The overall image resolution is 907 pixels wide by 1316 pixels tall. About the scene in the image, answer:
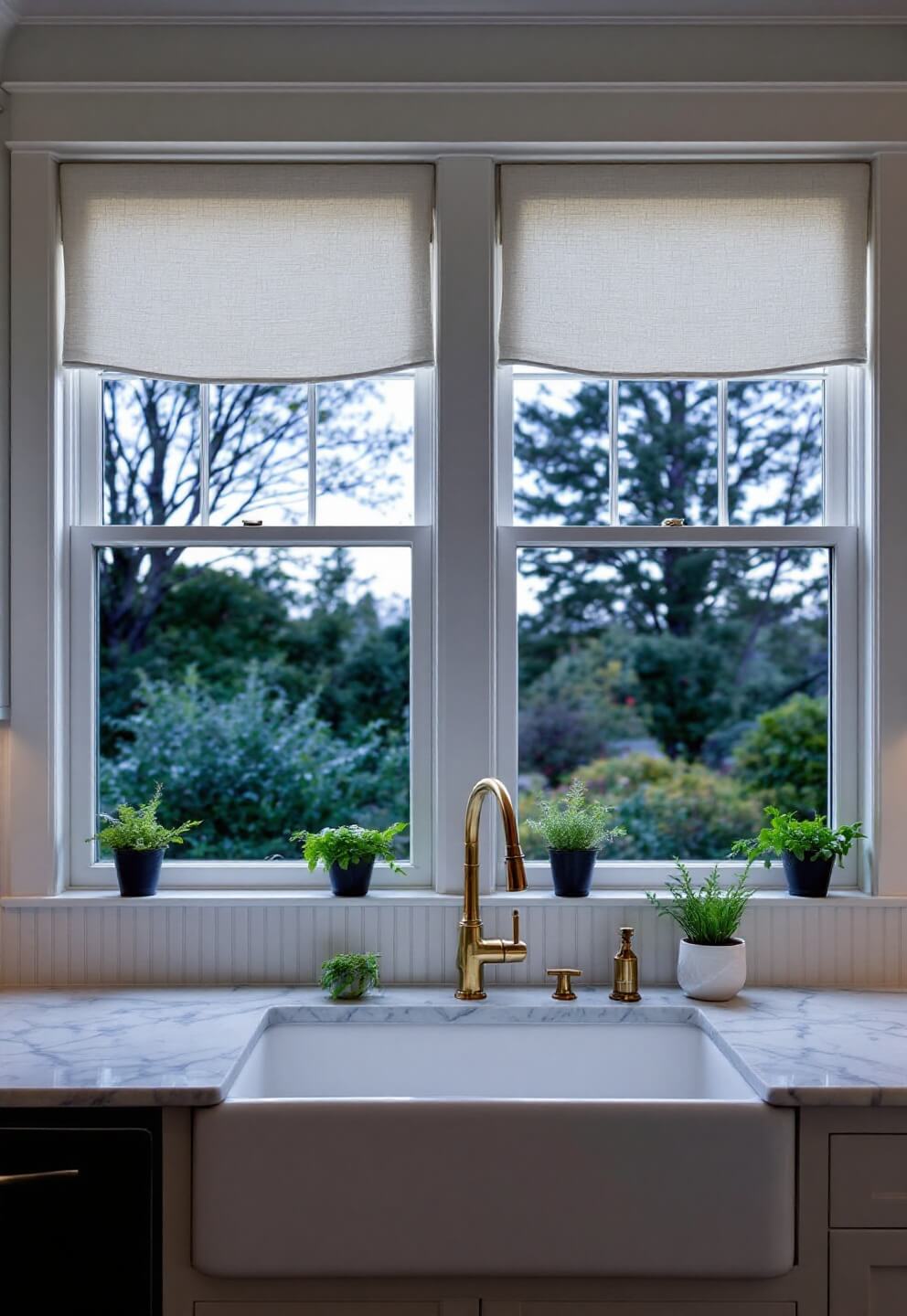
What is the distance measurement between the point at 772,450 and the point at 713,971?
2.90 meters

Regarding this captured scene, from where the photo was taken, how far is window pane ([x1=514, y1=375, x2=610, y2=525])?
15.7 feet

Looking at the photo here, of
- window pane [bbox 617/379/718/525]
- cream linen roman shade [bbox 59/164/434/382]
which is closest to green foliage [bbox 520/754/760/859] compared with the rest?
window pane [bbox 617/379/718/525]

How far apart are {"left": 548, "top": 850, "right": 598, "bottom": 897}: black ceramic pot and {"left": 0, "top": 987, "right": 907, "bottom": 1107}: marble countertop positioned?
0.68ft

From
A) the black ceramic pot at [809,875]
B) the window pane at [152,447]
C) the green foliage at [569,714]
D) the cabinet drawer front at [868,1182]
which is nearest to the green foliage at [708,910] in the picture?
the black ceramic pot at [809,875]

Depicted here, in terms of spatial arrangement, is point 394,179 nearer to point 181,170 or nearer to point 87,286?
point 181,170

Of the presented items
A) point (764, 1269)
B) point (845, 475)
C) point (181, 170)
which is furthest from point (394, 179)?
point (764, 1269)

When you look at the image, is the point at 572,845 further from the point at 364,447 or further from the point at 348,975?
the point at 364,447

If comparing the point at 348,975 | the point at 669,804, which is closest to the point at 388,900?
the point at 348,975

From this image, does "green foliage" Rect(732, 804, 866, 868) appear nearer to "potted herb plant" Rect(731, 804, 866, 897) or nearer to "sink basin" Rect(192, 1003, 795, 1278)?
"potted herb plant" Rect(731, 804, 866, 897)

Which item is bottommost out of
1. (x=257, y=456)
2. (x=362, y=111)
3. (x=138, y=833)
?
(x=138, y=833)

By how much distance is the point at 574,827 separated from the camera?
86.4 inches

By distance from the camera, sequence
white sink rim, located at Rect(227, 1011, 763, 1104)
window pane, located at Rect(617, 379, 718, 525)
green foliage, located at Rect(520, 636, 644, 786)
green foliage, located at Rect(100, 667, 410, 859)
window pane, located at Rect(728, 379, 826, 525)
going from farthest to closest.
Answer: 1. green foliage, located at Rect(520, 636, 644, 786)
2. window pane, located at Rect(617, 379, 718, 525)
3. window pane, located at Rect(728, 379, 826, 525)
4. green foliage, located at Rect(100, 667, 410, 859)
5. white sink rim, located at Rect(227, 1011, 763, 1104)

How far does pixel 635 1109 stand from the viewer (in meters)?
1.55

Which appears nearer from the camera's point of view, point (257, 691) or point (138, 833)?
point (138, 833)
